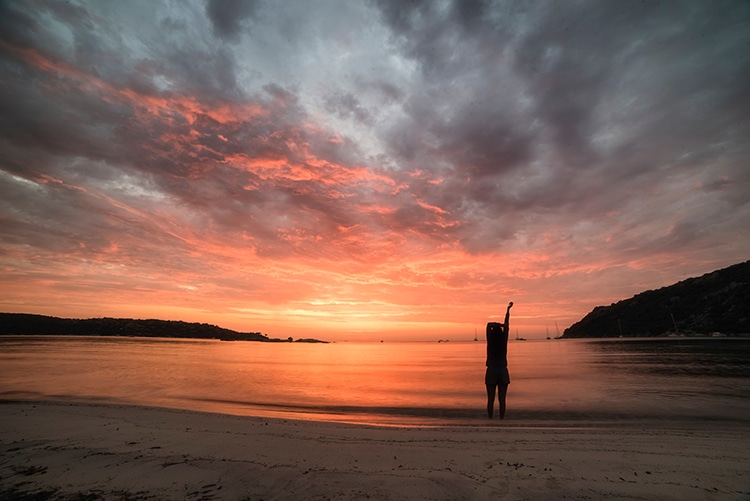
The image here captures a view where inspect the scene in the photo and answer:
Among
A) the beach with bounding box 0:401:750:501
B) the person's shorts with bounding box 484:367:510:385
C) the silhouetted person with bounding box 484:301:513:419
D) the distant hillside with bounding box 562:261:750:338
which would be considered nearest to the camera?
the beach with bounding box 0:401:750:501

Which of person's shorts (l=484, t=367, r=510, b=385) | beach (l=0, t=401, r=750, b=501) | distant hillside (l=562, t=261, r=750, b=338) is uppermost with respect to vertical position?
distant hillside (l=562, t=261, r=750, b=338)

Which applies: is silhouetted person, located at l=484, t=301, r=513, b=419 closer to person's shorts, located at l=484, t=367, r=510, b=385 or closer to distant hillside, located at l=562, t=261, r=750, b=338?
person's shorts, located at l=484, t=367, r=510, b=385

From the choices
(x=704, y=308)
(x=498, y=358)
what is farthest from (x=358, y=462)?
(x=704, y=308)

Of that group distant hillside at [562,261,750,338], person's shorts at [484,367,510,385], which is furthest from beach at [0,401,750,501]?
distant hillside at [562,261,750,338]

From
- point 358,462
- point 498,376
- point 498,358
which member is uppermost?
point 498,358

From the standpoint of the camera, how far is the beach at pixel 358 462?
19.5 ft

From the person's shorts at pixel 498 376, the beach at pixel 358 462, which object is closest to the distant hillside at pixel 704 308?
the person's shorts at pixel 498 376

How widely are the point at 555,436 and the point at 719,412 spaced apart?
1124 cm

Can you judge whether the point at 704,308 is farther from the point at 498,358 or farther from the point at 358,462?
the point at 358,462

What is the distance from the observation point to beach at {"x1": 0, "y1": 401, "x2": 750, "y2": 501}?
595cm

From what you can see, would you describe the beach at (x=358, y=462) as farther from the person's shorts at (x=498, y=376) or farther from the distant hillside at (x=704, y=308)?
the distant hillside at (x=704, y=308)

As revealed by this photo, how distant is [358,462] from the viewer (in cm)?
742

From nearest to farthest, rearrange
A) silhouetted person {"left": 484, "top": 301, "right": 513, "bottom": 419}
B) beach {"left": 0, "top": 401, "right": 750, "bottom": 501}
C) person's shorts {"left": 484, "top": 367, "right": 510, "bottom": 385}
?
1. beach {"left": 0, "top": 401, "right": 750, "bottom": 501}
2. silhouetted person {"left": 484, "top": 301, "right": 513, "bottom": 419}
3. person's shorts {"left": 484, "top": 367, "right": 510, "bottom": 385}

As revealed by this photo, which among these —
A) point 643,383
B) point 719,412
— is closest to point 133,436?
point 719,412
